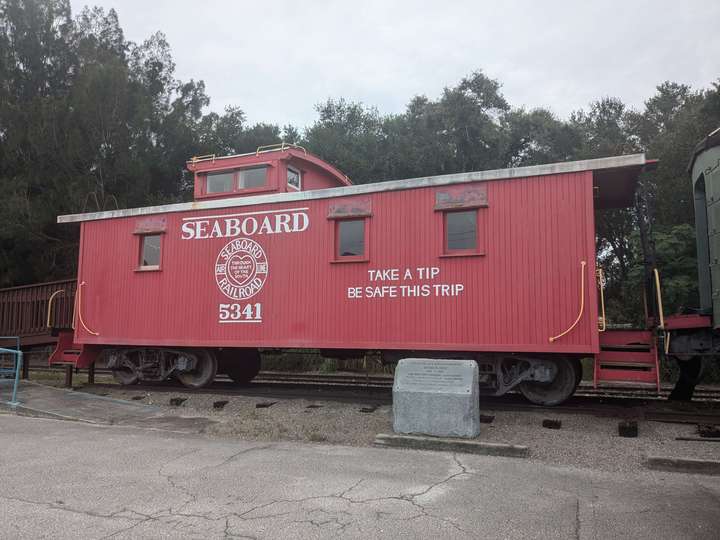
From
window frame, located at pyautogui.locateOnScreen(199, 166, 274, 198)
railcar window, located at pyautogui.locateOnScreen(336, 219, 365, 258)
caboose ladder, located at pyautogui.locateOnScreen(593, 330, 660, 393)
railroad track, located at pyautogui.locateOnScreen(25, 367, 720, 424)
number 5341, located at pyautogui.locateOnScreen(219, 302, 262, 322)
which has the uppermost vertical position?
window frame, located at pyautogui.locateOnScreen(199, 166, 274, 198)

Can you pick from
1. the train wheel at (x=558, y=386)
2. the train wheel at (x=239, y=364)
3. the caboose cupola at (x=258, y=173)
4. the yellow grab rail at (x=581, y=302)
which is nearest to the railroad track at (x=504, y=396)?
the train wheel at (x=558, y=386)

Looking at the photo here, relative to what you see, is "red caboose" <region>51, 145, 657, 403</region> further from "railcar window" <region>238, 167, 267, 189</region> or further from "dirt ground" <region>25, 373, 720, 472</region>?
"dirt ground" <region>25, 373, 720, 472</region>

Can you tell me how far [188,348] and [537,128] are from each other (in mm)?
23294

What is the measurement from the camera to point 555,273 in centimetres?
782

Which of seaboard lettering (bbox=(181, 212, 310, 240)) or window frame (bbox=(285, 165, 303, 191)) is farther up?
window frame (bbox=(285, 165, 303, 191))

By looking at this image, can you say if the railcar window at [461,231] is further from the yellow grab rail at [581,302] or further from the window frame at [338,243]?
the yellow grab rail at [581,302]

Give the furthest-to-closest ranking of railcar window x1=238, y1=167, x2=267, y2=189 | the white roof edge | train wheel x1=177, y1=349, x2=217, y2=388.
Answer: railcar window x1=238, y1=167, x2=267, y2=189, train wheel x1=177, y1=349, x2=217, y2=388, the white roof edge

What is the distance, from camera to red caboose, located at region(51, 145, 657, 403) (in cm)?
786

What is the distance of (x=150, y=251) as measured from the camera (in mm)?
10766

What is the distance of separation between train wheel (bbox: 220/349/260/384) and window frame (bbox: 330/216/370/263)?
11.4 ft

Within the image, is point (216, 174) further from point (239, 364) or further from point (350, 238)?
point (350, 238)

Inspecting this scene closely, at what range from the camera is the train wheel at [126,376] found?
10.9 m

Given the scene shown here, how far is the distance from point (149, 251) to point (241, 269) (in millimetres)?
2110

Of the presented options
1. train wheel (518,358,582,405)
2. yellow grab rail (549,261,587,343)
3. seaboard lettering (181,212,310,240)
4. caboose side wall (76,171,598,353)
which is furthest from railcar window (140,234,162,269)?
yellow grab rail (549,261,587,343)
